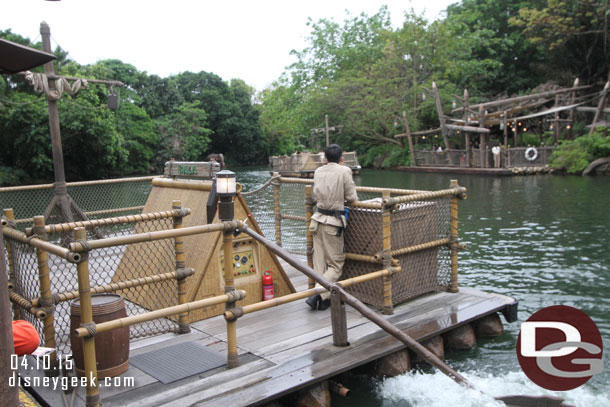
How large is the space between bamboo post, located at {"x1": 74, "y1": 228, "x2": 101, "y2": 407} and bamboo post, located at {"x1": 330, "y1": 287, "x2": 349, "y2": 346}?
2230 mm

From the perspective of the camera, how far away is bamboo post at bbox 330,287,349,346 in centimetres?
532

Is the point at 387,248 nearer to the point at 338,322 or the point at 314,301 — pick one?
the point at 314,301

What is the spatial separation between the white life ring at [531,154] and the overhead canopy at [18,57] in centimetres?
3279

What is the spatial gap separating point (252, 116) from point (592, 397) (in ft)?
212

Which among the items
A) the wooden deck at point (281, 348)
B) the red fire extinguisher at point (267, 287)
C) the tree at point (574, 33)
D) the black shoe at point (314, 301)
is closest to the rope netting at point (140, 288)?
the wooden deck at point (281, 348)

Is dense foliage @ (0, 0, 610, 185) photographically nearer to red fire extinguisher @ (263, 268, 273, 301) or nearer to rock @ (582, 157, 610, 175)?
rock @ (582, 157, 610, 175)

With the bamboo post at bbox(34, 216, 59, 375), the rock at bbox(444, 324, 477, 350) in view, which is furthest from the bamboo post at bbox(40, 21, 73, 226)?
the rock at bbox(444, 324, 477, 350)

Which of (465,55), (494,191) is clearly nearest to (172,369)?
Answer: (494,191)

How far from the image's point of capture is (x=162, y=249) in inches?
255

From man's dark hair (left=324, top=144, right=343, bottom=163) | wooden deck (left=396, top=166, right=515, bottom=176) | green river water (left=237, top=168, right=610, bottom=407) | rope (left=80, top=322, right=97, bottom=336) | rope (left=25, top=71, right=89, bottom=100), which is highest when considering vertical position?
rope (left=25, top=71, right=89, bottom=100)

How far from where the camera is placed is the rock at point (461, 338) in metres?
6.43

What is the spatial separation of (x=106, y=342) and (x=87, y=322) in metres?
0.58

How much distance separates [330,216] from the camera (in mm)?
6312

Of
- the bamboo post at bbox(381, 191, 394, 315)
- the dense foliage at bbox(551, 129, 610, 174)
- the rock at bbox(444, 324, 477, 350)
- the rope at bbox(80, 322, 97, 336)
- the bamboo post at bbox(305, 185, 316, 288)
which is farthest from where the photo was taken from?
the dense foliage at bbox(551, 129, 610, 174)
